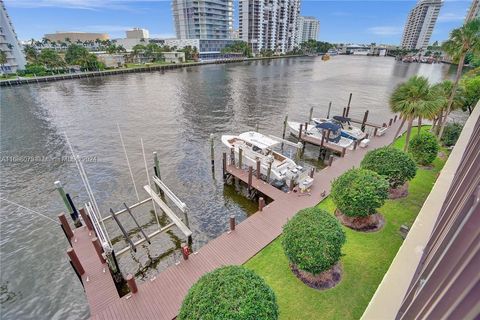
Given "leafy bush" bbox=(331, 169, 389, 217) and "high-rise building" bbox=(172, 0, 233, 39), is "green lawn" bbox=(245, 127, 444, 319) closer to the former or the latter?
"leafy bush" bbox=(331, 169, 389, 217)

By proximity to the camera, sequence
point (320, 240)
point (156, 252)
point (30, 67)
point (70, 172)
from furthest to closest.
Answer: point (30, 67), point (70, 172), point (156, 252), point (320, 240)

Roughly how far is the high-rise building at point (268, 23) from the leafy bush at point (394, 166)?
16167 centimetres

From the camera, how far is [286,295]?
10.2 meters

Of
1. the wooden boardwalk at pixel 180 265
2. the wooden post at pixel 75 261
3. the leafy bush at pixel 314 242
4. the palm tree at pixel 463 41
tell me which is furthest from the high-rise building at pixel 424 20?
the wooden post at pixel 75 261

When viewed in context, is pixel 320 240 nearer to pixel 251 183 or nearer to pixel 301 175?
pixel 301 175

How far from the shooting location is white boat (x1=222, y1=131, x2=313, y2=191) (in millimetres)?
17797

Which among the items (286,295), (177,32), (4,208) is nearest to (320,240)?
(286,295)

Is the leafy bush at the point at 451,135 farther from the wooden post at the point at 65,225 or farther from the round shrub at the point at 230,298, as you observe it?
the wooden post at the point at 65,225

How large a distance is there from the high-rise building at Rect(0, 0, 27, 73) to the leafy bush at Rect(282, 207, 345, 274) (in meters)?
94.8

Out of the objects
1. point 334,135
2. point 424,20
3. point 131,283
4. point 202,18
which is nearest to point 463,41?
point 334,135

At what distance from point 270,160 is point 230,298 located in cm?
1265

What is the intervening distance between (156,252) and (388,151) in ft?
52.0

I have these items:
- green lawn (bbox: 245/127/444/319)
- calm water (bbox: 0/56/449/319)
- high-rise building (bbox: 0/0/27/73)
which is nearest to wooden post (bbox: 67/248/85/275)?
calm water (bbox: 0/56/449/319)

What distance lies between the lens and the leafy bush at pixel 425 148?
18438 mm
